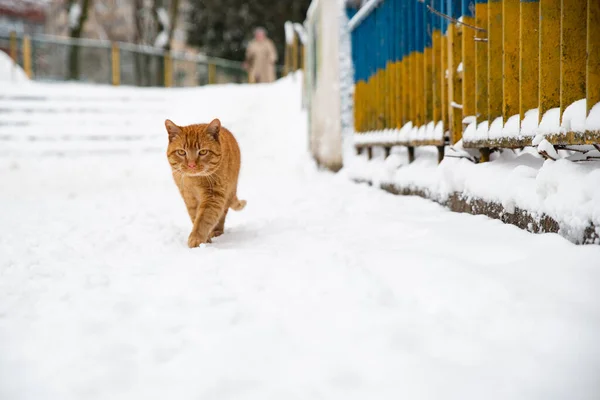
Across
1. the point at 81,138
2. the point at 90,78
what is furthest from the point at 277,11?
the point at 81,138

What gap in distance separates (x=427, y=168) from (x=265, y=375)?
105 inches

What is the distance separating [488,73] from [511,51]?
0.71ft

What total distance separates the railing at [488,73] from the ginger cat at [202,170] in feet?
4.68

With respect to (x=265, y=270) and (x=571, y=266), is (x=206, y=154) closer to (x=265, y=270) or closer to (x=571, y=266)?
(x=265, y=270)

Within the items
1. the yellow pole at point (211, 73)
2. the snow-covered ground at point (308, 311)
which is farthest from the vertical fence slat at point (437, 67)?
the yellow pole at point (211, 73)

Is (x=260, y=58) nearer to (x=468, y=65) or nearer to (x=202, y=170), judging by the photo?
(x=202, y=170)

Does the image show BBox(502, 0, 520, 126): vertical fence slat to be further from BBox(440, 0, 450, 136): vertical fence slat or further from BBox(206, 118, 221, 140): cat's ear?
BBox(206, 118, 221, 140): cat's ear

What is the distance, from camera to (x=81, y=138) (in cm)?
1083

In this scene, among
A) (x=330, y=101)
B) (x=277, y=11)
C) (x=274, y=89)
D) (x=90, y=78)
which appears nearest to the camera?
(x=330, y=101)

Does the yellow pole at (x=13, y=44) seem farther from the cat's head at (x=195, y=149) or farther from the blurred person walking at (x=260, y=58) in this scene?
the cat's head at (x=195, y=149)

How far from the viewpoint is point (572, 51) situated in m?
2.00

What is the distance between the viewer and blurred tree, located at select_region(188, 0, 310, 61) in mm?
21938

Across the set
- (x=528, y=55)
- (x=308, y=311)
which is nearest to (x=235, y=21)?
(x=528, y=55)

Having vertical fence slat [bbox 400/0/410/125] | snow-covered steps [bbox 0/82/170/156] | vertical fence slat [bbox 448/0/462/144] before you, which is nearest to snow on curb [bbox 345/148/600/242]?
vertical fence slat [bbox 448/0/462/144]
